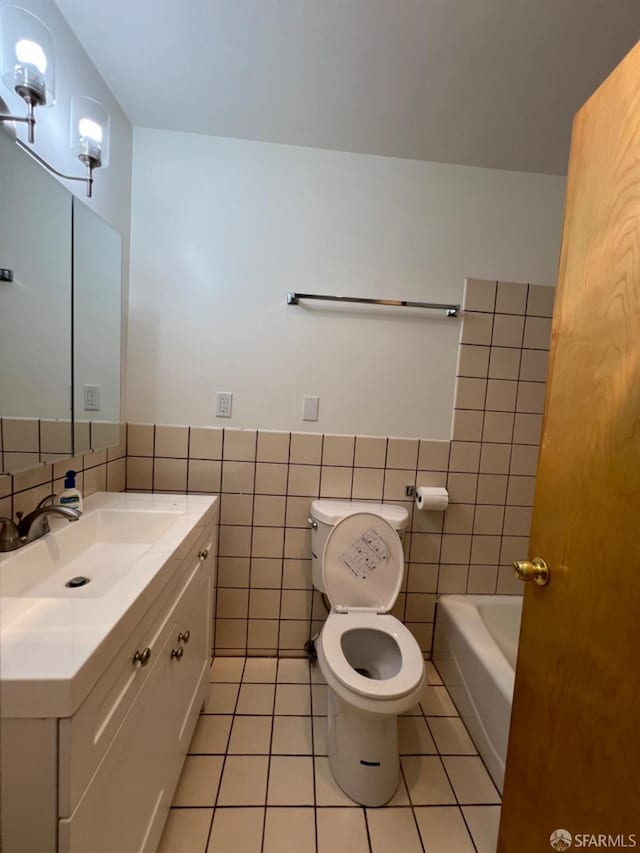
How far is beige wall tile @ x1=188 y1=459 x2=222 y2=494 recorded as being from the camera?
1655 millimetres

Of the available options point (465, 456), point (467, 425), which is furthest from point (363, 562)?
point (467, 425)

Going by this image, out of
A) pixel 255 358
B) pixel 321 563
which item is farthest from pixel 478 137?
pixel 321 563

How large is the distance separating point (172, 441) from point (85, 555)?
617 mm

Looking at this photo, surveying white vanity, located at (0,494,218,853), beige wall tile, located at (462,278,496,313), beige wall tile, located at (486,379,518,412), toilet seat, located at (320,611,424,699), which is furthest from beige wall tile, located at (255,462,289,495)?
beige wall tile, located at (462,278,496,313)

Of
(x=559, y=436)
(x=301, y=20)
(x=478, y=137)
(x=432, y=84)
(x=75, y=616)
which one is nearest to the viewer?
(x=75, y=616)

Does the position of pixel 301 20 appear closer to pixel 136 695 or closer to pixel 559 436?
pixel 559 436

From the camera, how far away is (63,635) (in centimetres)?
62

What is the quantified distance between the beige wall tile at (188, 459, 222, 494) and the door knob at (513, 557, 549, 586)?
1.25 m

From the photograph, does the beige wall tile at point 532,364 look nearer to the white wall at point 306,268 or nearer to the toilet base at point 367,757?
the white wall at point 306,268

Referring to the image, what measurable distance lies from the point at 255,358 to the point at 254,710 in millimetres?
1495

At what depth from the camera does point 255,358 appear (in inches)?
64.3

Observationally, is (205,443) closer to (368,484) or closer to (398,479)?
(368,484)

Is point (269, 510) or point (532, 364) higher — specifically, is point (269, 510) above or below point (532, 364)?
below

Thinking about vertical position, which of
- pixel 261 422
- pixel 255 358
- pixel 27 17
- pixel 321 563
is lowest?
pixel 321 563
